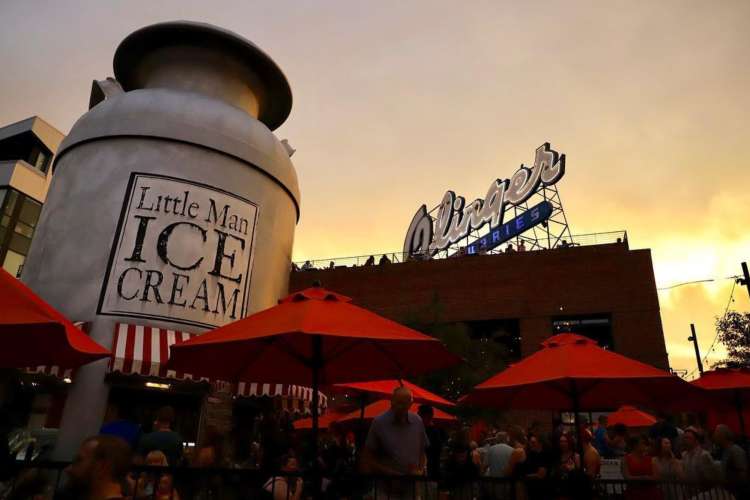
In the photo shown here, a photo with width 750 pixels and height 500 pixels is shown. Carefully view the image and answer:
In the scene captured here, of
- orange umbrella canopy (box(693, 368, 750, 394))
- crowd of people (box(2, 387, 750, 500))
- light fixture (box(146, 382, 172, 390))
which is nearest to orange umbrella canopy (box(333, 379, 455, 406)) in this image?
crowd of people (box(2, 387, 750, 500))

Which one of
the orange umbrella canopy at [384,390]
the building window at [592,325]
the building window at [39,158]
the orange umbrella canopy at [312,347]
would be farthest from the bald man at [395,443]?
the building window at [39,158]

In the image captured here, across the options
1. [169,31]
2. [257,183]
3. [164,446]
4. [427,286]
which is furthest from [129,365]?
[427,286]

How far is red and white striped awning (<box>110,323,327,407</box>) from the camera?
34.8ft

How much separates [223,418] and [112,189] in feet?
20.2

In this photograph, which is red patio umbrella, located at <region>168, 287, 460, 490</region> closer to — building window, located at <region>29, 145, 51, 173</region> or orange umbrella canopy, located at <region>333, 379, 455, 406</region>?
orange umbrella canopy, located at <region>333, 379, 455, 406</region>

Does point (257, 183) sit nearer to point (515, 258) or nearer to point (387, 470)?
point (387, 470)

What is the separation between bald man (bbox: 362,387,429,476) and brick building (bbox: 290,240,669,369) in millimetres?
21314

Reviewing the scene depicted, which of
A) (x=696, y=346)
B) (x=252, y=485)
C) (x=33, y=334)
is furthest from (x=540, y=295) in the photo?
(x=33, y=334)

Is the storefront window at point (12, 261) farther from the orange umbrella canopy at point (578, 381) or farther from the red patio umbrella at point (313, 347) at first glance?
the orange umbrella canopy at point (578, 381)

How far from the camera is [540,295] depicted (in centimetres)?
3012

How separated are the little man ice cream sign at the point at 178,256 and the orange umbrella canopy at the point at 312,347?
237 inches

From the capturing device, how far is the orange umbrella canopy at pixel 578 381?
630 cm

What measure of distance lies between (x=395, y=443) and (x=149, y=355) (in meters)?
7.29

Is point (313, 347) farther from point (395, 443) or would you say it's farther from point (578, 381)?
point (578, 381)
